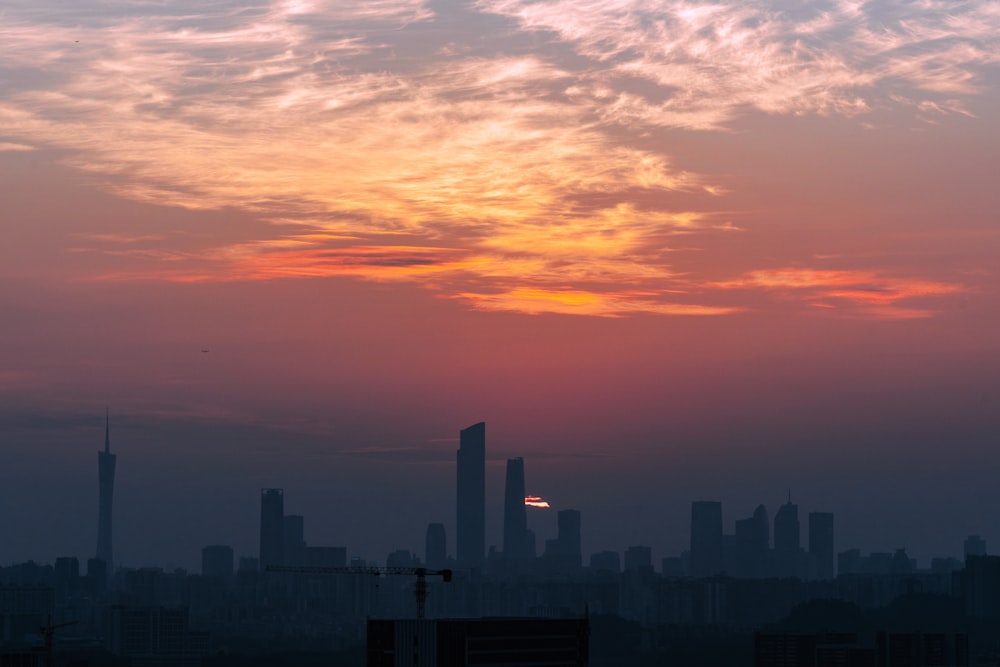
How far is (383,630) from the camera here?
150 meters

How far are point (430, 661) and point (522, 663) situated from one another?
7831 millimetres

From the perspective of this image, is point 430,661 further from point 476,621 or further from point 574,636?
point 574,636

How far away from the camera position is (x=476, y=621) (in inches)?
5615

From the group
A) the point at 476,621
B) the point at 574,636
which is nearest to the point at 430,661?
the point at 476,621

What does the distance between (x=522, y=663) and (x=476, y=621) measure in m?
5.46

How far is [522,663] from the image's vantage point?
143875mm

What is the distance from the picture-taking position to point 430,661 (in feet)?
466

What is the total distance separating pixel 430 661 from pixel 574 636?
47.4 ft

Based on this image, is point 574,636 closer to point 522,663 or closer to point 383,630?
point 522,663

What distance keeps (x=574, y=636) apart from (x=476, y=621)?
1129 centimetres

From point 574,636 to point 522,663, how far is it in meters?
7.55

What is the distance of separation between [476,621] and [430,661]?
4.97 meters

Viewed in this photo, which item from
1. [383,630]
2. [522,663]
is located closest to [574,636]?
[522,663]

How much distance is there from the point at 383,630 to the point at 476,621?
1157 cm
